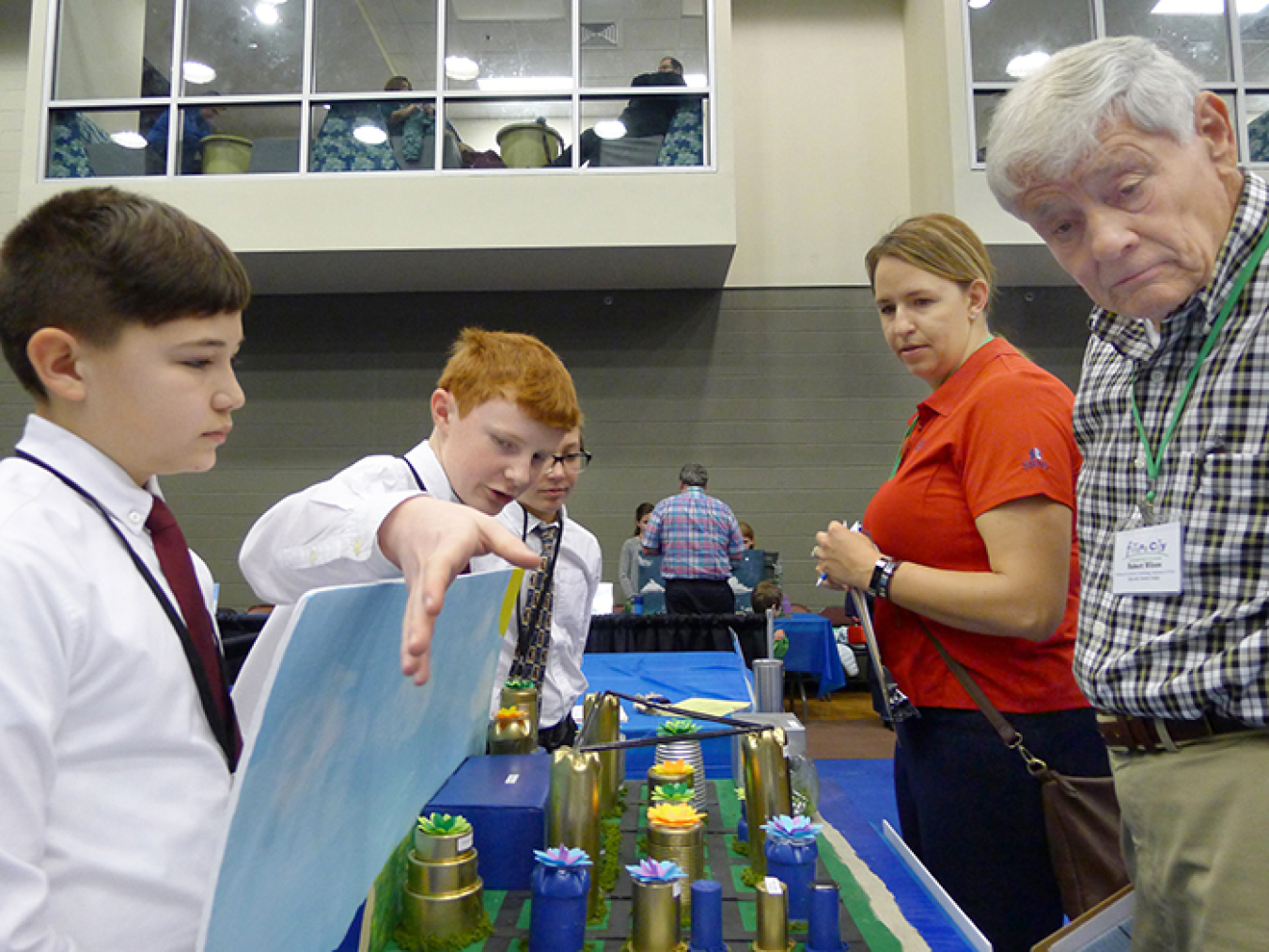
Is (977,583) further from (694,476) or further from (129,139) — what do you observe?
(129,139)

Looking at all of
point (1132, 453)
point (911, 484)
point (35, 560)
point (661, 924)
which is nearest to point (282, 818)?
point (35, 560)

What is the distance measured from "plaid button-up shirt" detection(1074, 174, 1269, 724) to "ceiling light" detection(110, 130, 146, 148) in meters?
7.92

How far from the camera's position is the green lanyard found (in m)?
0.88

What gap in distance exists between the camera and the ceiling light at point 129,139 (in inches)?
271

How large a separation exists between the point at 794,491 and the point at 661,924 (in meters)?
7.36

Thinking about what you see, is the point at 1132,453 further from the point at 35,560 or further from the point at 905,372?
the point at 905,372

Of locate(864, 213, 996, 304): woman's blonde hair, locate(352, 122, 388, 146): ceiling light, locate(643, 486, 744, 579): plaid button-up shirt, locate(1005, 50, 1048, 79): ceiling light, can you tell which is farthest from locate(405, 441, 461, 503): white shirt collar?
locate(1005, 50, 1048, 79): ceiling light

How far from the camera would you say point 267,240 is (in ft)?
22.2

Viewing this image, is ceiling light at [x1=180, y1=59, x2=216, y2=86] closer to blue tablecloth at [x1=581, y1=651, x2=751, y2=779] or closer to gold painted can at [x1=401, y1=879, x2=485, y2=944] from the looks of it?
blue tablecloth at [x1=581, y1=651, x2=751, y2=779]

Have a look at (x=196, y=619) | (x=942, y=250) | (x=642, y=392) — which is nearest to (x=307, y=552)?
(x=196, y=619)

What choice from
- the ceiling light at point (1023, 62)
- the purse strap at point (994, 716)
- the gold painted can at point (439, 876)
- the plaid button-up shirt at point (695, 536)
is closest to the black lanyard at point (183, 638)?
the gold painted can at point (439, 876)

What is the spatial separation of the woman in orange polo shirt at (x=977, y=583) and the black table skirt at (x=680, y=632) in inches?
141

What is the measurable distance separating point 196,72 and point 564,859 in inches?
316

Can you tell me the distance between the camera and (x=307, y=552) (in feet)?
2.95
